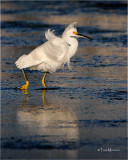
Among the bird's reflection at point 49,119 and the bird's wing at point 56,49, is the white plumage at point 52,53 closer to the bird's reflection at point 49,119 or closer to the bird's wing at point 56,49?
the bird's wing at point 56,49

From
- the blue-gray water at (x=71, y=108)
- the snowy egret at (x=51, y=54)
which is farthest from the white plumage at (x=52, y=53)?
the blue-gray water at (x=71, y=108)

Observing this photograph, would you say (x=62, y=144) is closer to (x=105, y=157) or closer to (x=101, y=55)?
(x=105, y=157)

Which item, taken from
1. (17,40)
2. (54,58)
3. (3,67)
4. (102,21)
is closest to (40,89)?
(54,58)

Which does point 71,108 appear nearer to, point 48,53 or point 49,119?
point 49,119

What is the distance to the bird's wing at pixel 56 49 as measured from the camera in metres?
8.70

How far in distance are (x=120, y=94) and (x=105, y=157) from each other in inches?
124

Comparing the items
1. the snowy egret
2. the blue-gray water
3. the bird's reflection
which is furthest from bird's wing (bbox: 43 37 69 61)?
the bird's reflection

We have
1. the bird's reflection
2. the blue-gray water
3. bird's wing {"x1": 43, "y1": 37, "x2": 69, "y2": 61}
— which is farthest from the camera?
bird's wing {"x1": 43, "y1": 37, "x2": 69, "y2": 61}

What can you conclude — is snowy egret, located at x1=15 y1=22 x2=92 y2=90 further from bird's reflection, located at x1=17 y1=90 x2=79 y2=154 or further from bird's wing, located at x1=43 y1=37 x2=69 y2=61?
bird's reflection, located at x1=17 y1=90 x2=79 y2=154

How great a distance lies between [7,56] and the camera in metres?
12.4

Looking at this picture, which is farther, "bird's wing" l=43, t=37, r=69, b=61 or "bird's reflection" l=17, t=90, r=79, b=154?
"bird's wing" l=43, t=37, r=69, b=61

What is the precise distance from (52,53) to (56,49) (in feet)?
0.42

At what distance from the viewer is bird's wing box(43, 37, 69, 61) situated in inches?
342

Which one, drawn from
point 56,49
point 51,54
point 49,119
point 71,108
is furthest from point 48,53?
point 49,119
